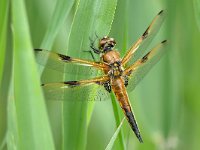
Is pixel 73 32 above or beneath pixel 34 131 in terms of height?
above

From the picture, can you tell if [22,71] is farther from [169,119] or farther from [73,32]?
[169,119]

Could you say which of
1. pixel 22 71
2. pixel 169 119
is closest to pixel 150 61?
pixel 169 119

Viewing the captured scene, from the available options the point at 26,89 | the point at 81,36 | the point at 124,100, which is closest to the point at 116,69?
the point at 124,100

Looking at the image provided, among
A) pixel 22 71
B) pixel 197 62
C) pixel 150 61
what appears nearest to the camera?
pixel 22 71

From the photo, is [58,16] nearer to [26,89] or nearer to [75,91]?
[75,91]

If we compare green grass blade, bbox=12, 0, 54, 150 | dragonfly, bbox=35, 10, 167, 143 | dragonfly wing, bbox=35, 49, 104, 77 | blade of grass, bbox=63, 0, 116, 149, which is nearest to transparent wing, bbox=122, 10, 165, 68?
dragonfly, bbox=35, 10, 167, 143

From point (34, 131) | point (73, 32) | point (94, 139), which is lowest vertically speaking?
point (94, 139)

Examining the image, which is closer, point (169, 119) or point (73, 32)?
point (73, 32)

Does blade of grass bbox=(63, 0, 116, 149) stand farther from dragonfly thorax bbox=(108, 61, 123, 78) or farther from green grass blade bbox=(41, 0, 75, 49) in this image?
dragonfly thorax bbox=(108, 61, 123, 78)
